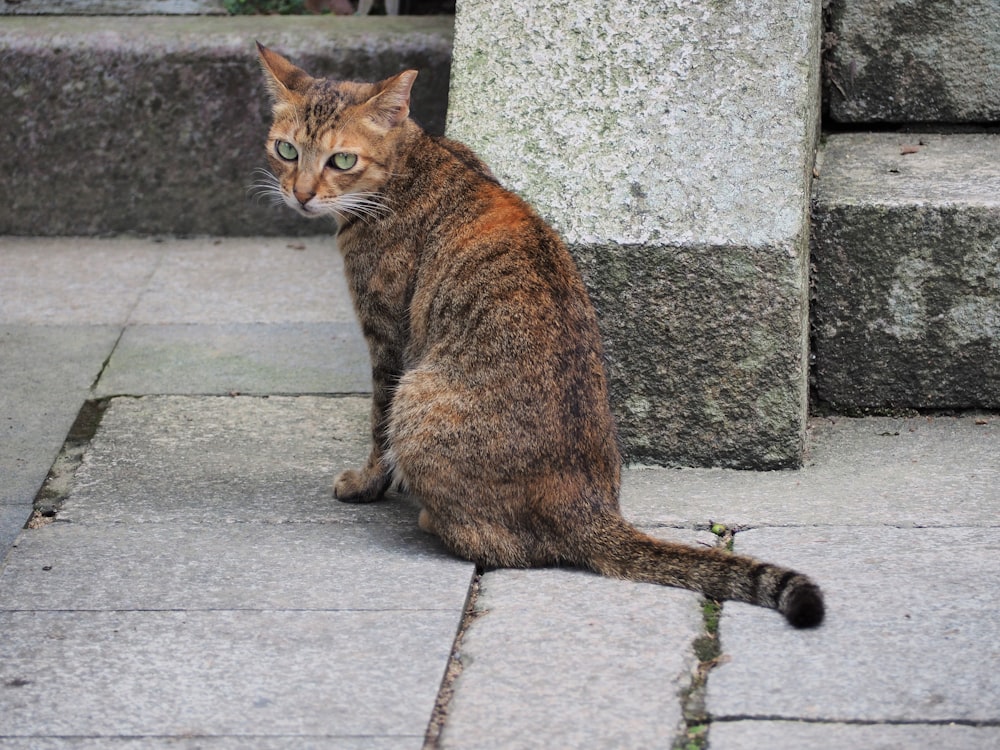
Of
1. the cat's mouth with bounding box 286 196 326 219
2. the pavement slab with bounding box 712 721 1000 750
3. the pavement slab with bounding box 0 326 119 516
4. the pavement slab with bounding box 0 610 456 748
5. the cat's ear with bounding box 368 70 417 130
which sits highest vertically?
the cat's ear with bounding box 368 70 417 130

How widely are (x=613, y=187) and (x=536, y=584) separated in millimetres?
1331

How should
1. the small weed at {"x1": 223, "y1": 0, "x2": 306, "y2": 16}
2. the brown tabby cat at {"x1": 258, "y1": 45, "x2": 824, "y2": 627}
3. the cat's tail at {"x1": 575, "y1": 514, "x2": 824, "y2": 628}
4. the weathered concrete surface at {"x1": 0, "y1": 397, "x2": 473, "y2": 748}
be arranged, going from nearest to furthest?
the weathered concrete surface at {"x1": 0, "y1": 397, "x2": 473, "y2": 748} < the cat's tail at {"x1": 575, "y1": 514, "x2": 824, "y2": 628} < the brown tabby cat at {"x1": 258, "y1": 45, "x2": 824, "y2": 627} < the small weed at {"x1": 223, "y1": 0, "x2": 306, "y2": 16}

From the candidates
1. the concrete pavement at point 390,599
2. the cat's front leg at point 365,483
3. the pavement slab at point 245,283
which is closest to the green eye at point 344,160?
the cat's front leg at point 365,483

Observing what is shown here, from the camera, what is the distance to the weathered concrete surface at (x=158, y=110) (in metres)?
6.34

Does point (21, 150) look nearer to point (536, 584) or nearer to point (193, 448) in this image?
point (193, 448)

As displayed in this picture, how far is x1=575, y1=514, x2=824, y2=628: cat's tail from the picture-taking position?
3225 millimetres

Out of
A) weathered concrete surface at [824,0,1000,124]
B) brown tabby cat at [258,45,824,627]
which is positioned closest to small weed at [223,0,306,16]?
brown tabby cat at [258,45,824,627]

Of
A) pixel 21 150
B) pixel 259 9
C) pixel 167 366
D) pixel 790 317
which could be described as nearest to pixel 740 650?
pixel 790 317

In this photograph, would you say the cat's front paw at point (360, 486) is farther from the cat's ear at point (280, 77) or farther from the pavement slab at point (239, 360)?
the cat's ear at point (280, 77)

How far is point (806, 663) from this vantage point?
10.1ft

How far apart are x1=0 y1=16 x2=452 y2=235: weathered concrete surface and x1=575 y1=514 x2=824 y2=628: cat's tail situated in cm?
325

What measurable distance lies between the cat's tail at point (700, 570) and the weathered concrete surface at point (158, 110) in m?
3.25

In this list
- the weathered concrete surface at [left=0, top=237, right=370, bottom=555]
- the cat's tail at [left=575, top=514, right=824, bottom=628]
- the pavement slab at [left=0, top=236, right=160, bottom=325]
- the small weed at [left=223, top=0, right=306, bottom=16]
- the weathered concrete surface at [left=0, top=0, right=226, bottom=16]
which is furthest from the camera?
the small weed at [left=223, top=0, right=306, bottom=16]

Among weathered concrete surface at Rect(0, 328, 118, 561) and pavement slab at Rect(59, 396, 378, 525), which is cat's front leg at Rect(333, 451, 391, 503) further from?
weathered concrete surface at Rect(0, 328, 118, 561)
